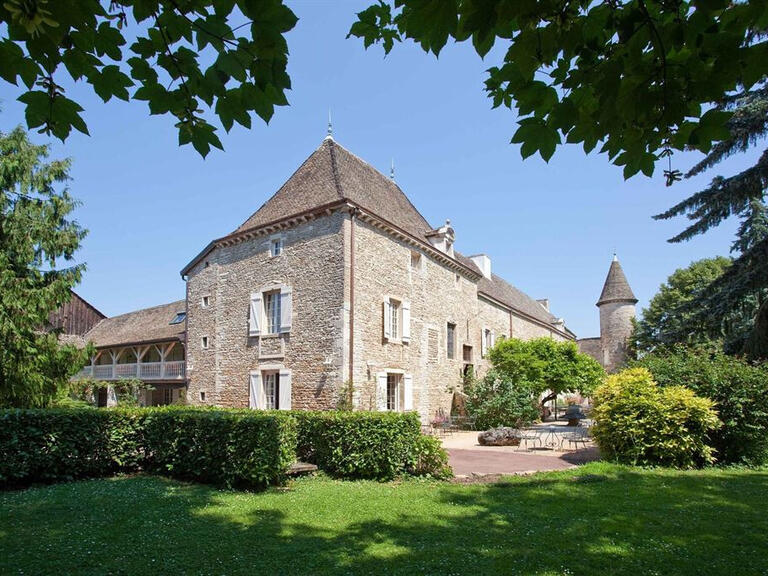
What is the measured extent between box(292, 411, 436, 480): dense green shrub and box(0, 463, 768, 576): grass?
0.44 meters

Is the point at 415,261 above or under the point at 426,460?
above

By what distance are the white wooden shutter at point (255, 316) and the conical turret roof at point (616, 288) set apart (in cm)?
2934

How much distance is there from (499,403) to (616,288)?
24.0 m

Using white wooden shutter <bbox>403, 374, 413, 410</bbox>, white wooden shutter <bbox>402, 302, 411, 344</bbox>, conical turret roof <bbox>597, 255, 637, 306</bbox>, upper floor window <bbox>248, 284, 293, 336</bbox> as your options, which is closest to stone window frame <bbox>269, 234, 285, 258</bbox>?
upper floor window <bbox>248, 284, 293, 336</bbox>

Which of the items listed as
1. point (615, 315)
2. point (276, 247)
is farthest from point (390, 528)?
point (615, 315)

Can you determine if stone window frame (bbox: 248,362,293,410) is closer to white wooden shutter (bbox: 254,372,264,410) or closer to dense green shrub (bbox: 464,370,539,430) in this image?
white wooden shutter (bbox: 254,372,264,410)

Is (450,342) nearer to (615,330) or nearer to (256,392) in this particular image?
(256,392)

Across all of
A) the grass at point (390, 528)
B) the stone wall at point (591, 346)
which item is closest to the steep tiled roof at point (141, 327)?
the grass at point (390, 528)

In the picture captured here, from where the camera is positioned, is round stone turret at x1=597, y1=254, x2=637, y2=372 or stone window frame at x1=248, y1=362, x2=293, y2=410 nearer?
stone window frame at x1=248, y1=362, x2=293, y2=410

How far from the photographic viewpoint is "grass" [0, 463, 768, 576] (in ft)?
13.9

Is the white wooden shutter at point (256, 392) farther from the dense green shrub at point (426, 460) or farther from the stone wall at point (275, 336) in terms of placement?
the dense green shrub at point (426, 460)

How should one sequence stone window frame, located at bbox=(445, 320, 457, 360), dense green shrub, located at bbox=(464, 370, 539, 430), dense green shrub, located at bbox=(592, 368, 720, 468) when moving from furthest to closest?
1. stone window frame, located at bbox=(445, 320, 457, 360)
2. dense green shrub, located at bbox=(464, 370, 539, 430)
3. dense green shrub, located at bbox=(592, 368, 720, 468)

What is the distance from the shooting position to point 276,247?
1700 centimetres

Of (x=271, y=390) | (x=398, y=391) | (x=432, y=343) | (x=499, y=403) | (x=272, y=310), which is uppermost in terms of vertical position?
(x=272, y=310)
